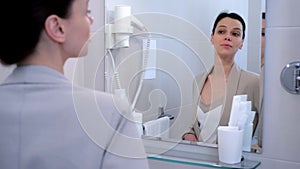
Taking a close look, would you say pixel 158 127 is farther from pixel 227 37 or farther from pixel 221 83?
pixel 227 37

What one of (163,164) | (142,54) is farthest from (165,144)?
(142,54)

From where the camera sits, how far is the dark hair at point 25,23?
22.4 inches

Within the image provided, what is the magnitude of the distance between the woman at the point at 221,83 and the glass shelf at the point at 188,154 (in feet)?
0.09

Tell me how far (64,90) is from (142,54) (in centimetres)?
60

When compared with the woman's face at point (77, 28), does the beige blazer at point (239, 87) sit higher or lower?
lower

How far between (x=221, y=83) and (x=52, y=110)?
605 millimetres

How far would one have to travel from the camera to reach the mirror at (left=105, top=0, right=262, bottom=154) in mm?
1011

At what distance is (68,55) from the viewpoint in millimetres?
630

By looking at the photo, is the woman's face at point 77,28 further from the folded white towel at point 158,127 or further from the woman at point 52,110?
the folded white towel at point 158,127

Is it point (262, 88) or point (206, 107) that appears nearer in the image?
point (262, 88)

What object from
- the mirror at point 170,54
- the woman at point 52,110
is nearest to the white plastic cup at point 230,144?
the mirror at point 170,54

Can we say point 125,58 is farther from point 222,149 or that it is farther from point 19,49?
point 19,49

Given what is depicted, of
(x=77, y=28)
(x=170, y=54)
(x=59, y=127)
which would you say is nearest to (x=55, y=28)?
(x=77, y=28)

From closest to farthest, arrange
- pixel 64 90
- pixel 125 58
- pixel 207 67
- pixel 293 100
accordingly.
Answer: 1. pixel 64 90
2. pixel 293 100
3. pixel 207 67
4. pixel 125 58
